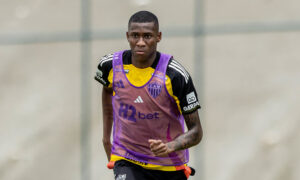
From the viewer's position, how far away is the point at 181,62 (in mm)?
8234

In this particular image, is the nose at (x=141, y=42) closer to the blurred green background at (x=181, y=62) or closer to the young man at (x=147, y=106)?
the young man at (x=147, y=106)

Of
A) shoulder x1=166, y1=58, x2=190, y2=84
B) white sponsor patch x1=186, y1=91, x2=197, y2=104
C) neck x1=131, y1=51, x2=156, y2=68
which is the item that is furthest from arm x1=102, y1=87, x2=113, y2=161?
white sponsor patch x1=186, y1=91, x2=197, y2=104

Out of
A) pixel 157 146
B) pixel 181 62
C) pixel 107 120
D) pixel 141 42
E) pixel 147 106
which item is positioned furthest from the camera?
pixel 181 62

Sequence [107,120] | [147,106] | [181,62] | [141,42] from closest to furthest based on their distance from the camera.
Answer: [141,42] → [147,106] → [107,120] → [181,62]

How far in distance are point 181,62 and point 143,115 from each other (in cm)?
293

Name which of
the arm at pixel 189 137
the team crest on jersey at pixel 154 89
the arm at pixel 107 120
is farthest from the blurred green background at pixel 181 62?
the team crest on jersey at pixel 154 89

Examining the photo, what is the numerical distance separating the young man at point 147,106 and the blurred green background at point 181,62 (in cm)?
242

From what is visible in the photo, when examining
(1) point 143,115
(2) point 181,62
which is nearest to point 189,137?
(1) point 143,115

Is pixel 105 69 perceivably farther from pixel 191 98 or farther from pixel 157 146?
pixel 157 146

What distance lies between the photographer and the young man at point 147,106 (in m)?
5.30
